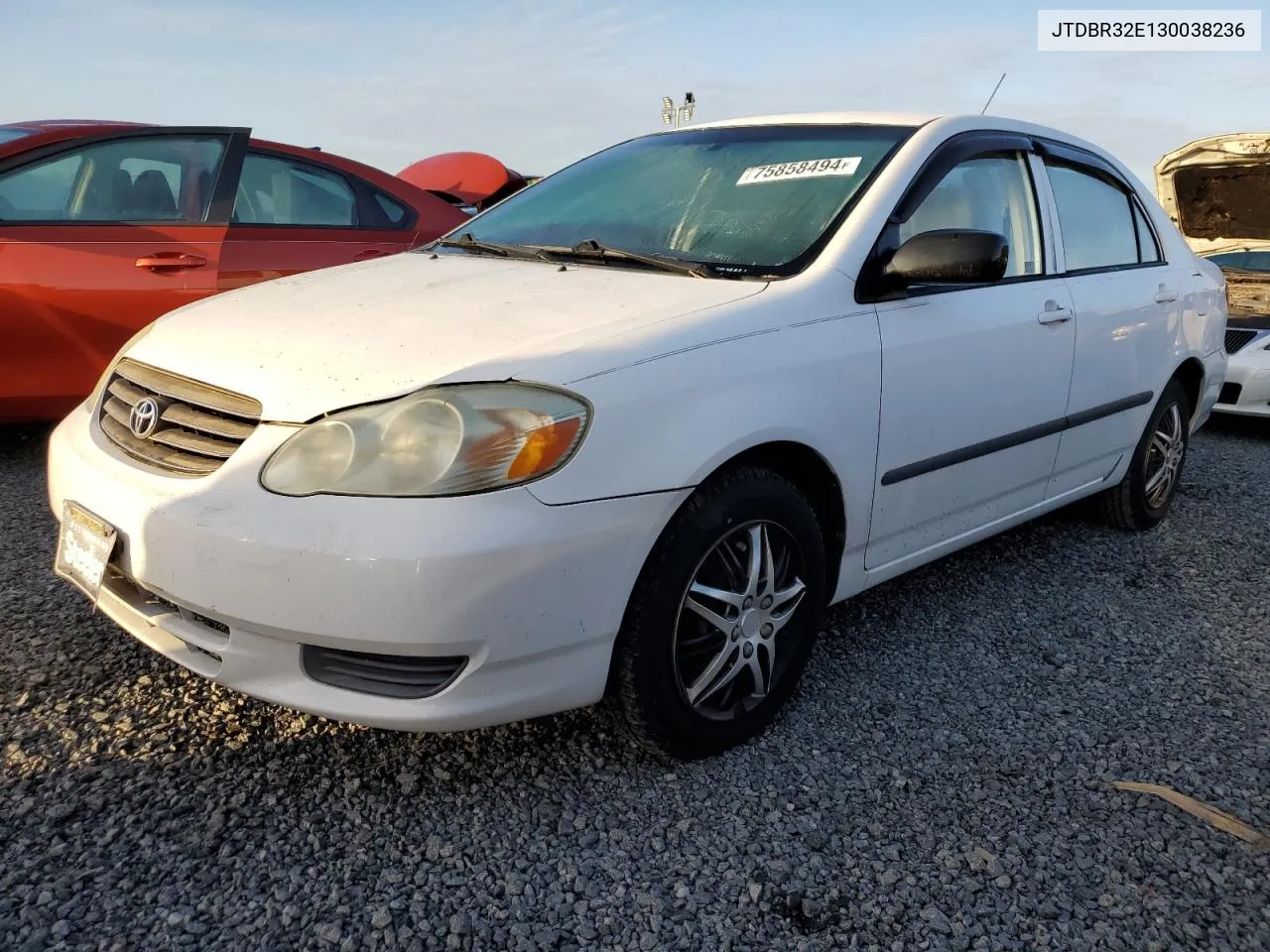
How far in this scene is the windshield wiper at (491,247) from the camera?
8.97 feet

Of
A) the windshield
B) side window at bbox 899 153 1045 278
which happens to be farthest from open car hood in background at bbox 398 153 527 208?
side window at bbox 899 153 1045 278

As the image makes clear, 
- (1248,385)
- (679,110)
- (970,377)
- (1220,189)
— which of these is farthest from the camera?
(679,110)

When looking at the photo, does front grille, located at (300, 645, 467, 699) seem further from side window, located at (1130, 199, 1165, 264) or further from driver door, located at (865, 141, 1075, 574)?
side window, located at (1130, 199, 1165, 264)

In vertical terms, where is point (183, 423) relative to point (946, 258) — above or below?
below

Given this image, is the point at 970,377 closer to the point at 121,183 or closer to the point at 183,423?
the point at 183,423

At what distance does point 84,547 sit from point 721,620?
1.33m

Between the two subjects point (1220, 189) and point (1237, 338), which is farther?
point (1220, 189)

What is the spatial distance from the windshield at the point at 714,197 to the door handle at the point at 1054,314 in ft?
2.29

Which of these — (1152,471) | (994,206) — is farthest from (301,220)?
(1152,471)

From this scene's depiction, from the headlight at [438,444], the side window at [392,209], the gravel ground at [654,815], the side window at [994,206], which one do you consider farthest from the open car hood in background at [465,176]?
the headlight at [438,444]

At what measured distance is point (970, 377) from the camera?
269 cm

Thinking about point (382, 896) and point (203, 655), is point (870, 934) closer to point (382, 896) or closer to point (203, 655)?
point (382, 896)

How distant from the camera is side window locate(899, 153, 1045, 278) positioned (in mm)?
2758

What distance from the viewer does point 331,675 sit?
1849 millimetres
